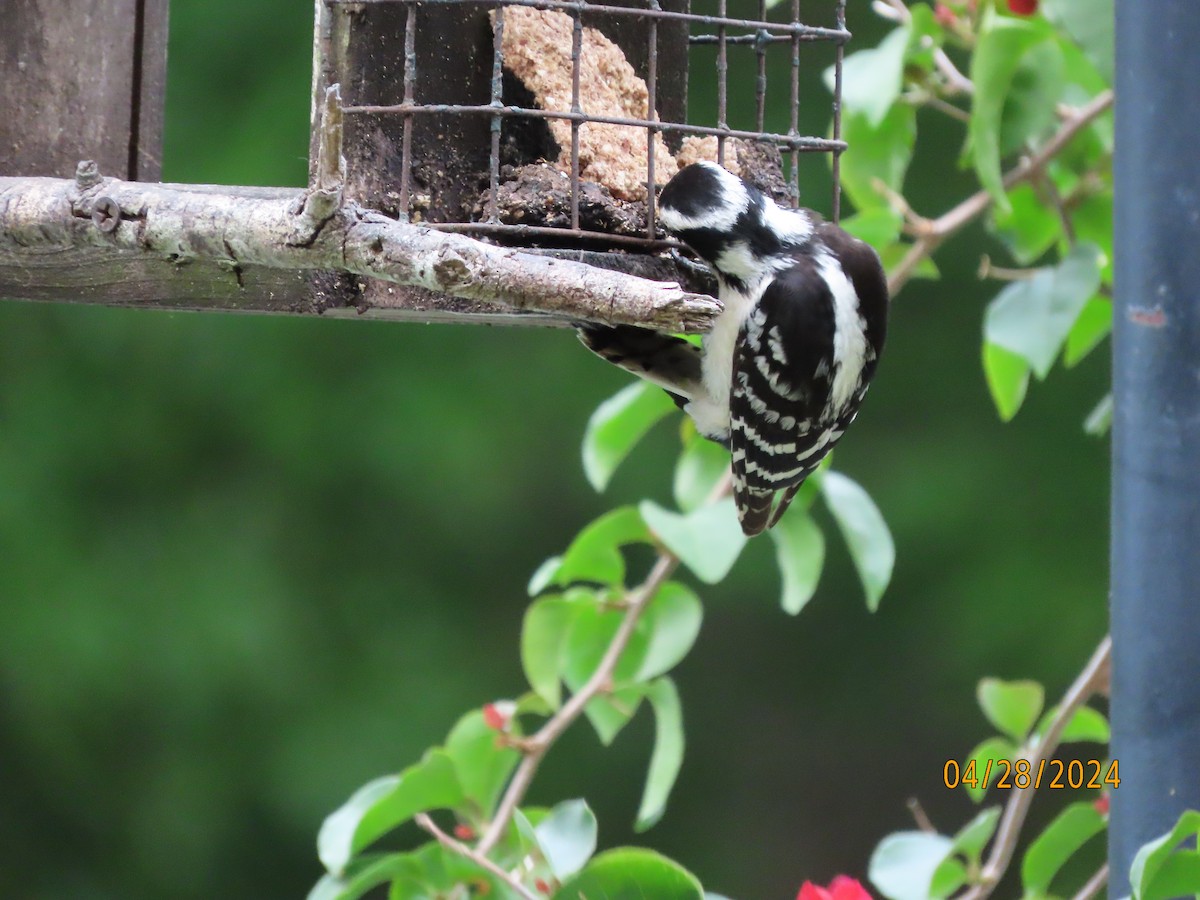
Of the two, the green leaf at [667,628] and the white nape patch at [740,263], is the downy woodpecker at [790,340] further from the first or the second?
the green leaf at [667,628]

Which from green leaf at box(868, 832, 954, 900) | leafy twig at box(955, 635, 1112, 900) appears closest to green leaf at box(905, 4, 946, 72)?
leafy twig at box(955, 635, 1112, 900)

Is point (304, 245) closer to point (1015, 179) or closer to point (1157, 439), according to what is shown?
point (1157, 439)

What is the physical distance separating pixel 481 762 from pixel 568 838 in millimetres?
217

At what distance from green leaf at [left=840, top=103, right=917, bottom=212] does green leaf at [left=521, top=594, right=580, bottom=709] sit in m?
0.75

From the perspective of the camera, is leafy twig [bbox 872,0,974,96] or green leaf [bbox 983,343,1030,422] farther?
leafy twig [bbox 872,0,974,96]

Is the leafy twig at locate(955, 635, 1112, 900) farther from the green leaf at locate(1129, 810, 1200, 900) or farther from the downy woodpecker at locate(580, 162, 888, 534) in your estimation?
the green leaf at locate(1129, 810, 1200, 900)

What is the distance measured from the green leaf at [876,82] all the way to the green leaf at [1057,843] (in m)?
0.93

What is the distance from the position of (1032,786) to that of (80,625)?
3882mm

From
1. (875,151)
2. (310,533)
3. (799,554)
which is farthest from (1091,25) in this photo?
(310,533)

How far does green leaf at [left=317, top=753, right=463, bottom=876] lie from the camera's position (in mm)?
1960

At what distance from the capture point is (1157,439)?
5.19 ft

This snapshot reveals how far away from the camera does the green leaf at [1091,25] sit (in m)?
1.99

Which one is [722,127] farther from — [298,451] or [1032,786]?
[298,451]

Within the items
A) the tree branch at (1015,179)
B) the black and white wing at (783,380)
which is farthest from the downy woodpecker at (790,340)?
the tree branch at (1015,179)
